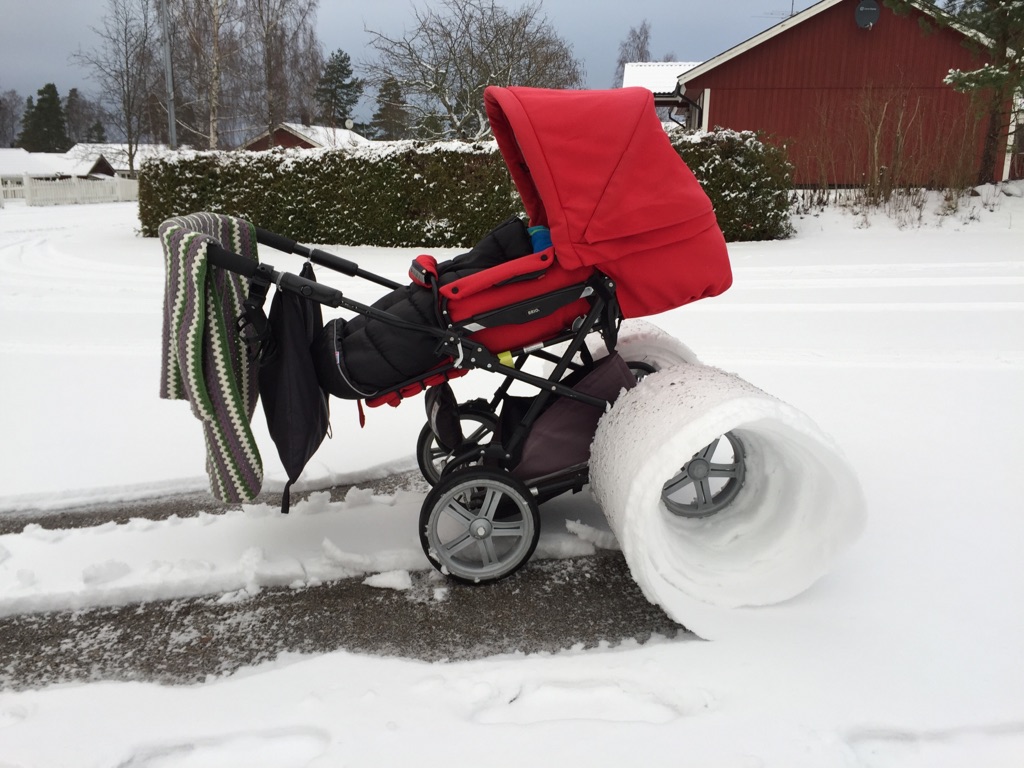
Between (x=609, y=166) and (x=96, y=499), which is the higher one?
(x=609, y=166)

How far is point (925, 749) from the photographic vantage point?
1954 mm

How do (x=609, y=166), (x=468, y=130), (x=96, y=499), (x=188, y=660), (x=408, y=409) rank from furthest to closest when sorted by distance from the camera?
(x=468, y=130) < (x=408, y=409) < (x=96, y=499) < (x=609, y=166) < (x=188, y=660)

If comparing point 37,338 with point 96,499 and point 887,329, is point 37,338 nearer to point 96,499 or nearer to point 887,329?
point 96,499

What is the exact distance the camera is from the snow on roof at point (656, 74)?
78.4 ft

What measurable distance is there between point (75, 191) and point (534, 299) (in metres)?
33.4

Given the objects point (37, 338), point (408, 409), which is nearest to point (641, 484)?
point (408, 409)

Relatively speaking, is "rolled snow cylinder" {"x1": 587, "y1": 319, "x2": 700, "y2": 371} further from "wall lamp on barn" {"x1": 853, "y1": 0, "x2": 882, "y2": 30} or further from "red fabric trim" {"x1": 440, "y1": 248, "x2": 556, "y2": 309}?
"wall lamp on barn" {"x1": 853, "y1": 0, "x2": 882, "y2": 30}

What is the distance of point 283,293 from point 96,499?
5.50ft

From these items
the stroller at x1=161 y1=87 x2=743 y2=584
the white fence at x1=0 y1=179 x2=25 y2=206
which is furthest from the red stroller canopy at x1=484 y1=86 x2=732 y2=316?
the white fence at x1=0 y1=179 x2=25 y2=206

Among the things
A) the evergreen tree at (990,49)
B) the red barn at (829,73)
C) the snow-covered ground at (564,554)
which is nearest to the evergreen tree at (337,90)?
the red barn at (829,73)

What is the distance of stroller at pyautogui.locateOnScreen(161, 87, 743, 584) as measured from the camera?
2578mm

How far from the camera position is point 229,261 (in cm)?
245

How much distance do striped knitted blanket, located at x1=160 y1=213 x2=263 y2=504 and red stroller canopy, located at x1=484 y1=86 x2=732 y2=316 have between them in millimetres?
1111

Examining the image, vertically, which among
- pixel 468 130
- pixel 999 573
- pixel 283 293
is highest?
pixel 468 130
